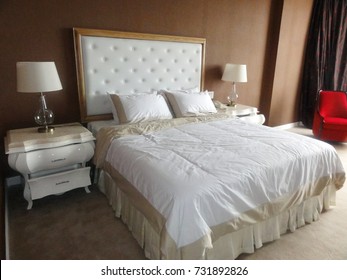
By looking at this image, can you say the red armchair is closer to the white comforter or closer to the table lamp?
the table lamp

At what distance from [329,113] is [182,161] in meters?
3.66

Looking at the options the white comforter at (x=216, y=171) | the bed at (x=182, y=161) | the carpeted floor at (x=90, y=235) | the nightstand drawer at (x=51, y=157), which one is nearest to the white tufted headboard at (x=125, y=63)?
the bed at (x=182, y=161)

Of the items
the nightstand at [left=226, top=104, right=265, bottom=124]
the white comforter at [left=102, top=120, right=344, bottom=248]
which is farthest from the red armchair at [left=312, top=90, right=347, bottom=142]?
the white comforter at [left=102, top=120, right=344, bottom=248]

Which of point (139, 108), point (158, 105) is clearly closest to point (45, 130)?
point (139, 108)

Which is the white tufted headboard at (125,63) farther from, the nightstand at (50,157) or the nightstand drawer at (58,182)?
the nightstand drawer at (58,182)

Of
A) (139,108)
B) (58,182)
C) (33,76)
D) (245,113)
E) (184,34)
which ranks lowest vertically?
(58,182)

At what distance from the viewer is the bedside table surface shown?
6.78 feet

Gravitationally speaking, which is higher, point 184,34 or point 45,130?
point 184,34

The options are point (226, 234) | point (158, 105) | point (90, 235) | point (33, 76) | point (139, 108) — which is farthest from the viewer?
point (158, 105)

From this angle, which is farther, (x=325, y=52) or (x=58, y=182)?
(x=325, y=52)

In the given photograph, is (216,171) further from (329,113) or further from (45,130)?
(329,113)

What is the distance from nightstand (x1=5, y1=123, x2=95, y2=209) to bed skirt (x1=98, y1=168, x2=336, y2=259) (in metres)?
0.30

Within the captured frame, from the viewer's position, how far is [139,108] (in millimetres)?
2688
